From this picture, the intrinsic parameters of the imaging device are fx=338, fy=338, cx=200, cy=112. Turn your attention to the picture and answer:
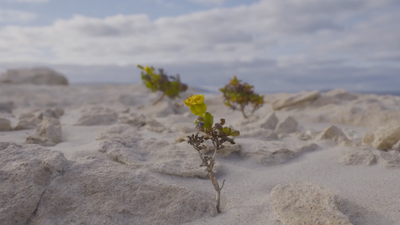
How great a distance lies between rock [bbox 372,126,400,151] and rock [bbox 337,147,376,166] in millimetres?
426

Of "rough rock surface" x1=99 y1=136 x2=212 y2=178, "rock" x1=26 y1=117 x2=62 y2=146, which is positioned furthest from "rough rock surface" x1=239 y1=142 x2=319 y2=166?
"rock" x1=26 y1=117 x2=62 y2=146

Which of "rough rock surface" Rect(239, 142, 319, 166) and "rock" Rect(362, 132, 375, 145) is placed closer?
"rough rock surface" Rect(239, 142, 319, 166)

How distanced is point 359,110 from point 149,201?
19.8 ft

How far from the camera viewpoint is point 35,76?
19.7 meters

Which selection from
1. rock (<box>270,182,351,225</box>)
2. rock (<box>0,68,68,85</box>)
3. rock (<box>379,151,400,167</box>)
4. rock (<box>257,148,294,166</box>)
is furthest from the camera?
rock (<box>0,68,68,85</box>)

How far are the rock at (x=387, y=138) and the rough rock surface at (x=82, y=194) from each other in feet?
8.04

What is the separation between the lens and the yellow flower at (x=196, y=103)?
2292 millimetres

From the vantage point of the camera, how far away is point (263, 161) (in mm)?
3611

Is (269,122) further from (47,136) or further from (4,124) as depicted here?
(4,124)

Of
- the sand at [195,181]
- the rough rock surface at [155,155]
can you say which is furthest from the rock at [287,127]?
the rough rock surface at [155,155]

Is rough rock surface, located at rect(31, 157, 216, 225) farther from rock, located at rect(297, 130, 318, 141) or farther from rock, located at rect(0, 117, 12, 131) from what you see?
rock, located at rect(0, 117, 12, 131)

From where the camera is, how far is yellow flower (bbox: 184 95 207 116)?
2.29 m

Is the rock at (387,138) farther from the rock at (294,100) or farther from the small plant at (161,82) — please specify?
the small plant at (161,82)

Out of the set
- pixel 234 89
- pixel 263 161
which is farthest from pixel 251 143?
pixel 234 89
